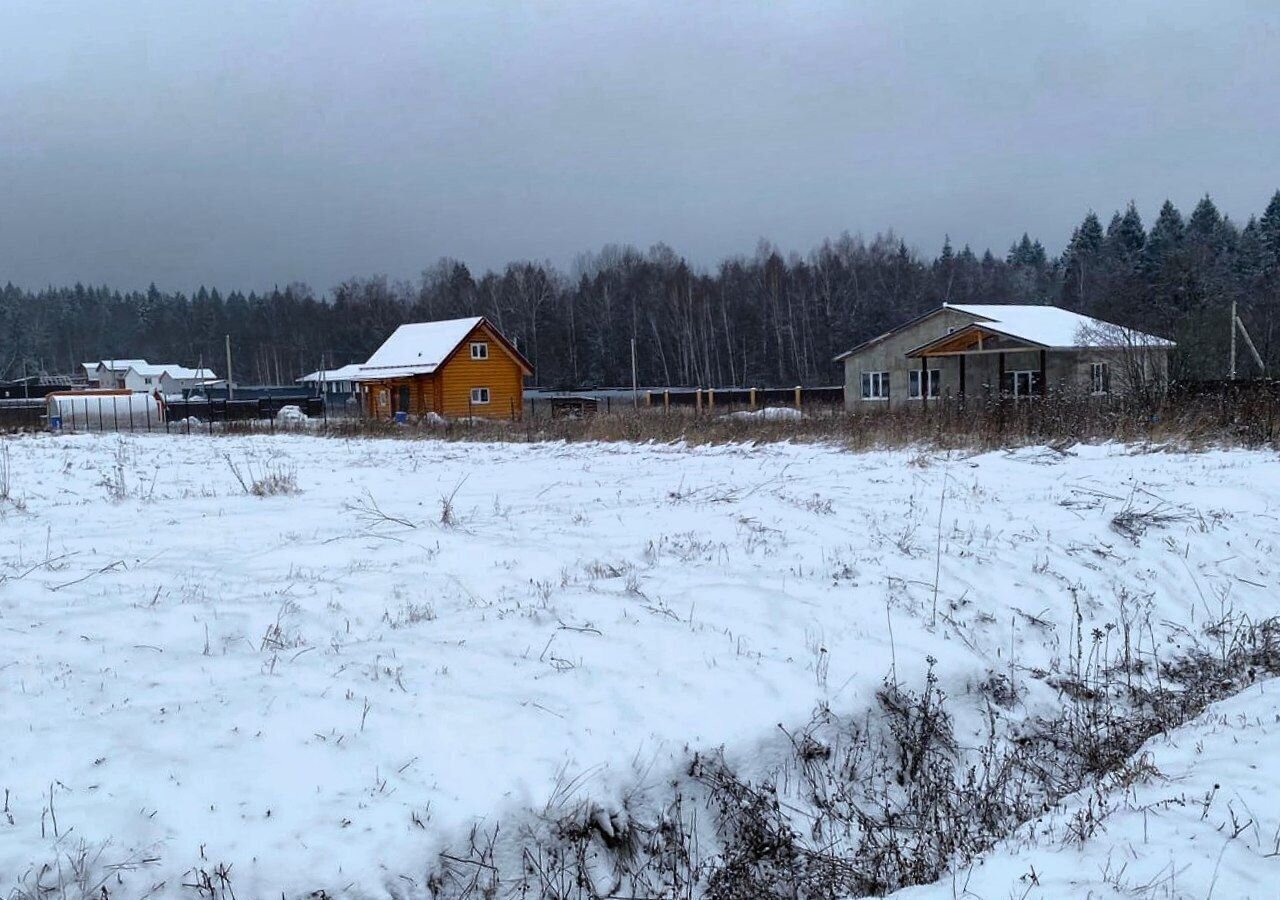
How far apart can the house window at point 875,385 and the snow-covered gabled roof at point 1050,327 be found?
16.9 ft

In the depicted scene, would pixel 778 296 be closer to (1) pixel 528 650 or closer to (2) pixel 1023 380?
(2) pixel 1023 380

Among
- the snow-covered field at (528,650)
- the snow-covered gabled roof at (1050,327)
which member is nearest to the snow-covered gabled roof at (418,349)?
the snow-covered gabled roof at (1050,327)

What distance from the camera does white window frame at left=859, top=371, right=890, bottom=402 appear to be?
4009 cm

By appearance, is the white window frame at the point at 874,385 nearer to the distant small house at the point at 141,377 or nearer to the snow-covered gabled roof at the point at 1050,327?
the snow-covered gabled roof at the point at 1050,327

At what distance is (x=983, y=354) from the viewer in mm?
36031

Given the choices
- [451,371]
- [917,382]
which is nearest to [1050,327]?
[917,382]

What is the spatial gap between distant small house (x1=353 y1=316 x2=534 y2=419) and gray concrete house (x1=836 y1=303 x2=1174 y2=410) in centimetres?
1711

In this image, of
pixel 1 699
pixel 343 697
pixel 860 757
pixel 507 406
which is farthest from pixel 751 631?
pixel 507 406

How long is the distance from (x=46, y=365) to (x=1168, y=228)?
A: 13399 cm

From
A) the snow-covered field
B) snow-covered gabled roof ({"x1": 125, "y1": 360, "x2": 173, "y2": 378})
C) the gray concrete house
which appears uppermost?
snow-covered gabled roof ({"x1": 125, "y1": 360, "x2": 173, "y2": 378})

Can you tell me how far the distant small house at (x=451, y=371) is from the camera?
1661 inches

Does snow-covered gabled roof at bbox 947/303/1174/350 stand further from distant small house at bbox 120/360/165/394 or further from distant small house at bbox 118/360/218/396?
distant small house at bbox 120/360/165/394

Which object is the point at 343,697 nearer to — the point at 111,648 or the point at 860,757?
the point at 111,648

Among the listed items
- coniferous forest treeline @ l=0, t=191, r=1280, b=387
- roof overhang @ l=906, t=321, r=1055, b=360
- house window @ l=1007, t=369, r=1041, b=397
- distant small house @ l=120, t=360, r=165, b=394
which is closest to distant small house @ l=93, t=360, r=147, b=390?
distant small house @ l=120, t=360, r=165, b=394
